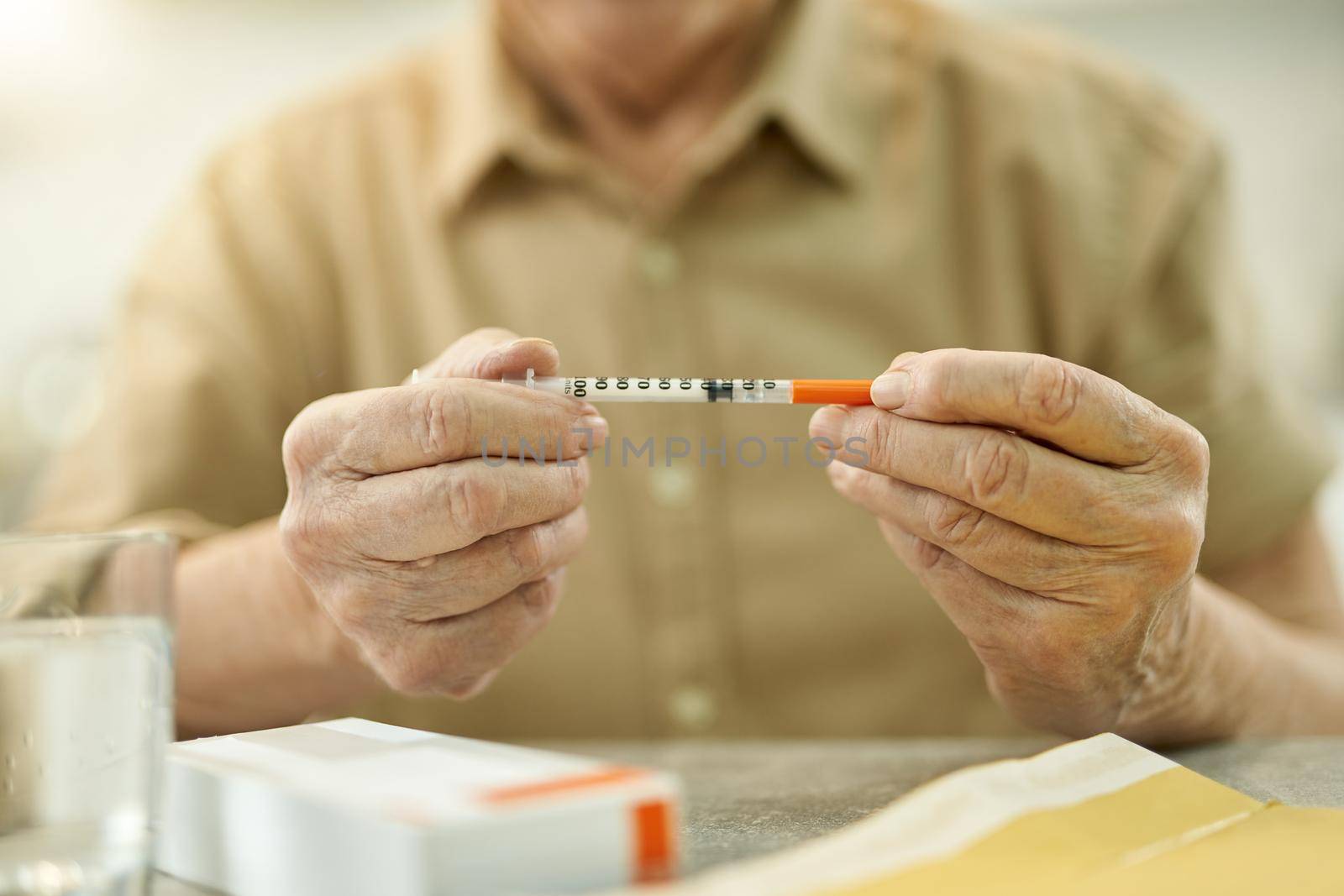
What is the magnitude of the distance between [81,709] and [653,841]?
0.80ft

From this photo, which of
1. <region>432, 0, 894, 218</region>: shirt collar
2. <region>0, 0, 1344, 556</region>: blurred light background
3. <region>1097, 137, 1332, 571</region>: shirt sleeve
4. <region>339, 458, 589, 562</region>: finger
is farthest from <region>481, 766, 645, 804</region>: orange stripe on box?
<region>0, 0, 1344, 556</region>: blurred light background

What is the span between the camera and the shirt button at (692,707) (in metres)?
0.97

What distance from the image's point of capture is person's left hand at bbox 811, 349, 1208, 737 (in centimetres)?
50

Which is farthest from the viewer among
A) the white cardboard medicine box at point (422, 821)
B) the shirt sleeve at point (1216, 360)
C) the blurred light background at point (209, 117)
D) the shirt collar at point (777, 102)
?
the blurred light background at point (209, 117)

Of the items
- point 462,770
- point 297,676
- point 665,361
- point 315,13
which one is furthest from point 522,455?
point 315,13

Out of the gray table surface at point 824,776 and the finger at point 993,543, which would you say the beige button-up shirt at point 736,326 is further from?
the finger at point 993,543

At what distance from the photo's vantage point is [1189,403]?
0.88 meters

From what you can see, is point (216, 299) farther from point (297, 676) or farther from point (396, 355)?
point (297, 676)

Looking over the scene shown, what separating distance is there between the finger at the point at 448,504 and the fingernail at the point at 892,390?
155 mm

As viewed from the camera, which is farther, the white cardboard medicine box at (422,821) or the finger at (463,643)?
the finger at (463,643)

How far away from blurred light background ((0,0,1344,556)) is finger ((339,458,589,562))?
171 centimetres

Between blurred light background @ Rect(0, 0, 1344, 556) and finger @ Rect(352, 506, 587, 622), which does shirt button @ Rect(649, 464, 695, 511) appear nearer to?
finger @ Rect(352, 506, 587, 622)

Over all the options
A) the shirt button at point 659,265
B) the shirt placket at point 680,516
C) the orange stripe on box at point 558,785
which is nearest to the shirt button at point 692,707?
the shirt placket at point 680,516

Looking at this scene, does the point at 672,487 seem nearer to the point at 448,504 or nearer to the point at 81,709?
the point at 448,504
